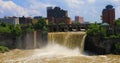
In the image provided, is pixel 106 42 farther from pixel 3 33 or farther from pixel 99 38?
pixel 3 33

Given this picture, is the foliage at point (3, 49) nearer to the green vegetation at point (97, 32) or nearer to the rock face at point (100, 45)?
the rock face at point (100, 45)

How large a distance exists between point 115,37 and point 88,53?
190 inches

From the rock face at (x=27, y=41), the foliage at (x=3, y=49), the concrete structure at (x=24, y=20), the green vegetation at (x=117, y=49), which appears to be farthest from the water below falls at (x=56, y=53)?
the concrete structure at (x=24, y=20)

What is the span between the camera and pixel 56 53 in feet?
166

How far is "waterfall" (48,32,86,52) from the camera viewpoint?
178 ft

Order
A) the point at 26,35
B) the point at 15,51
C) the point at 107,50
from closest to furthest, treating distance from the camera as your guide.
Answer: the point at 107,50 < the point at 15,51 < the point at 26,35

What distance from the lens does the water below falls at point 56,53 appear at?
4338cm

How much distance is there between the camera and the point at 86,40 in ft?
178

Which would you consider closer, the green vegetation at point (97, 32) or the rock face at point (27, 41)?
the green vegetation at point (97, 32)

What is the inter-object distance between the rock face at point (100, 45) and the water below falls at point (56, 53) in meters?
1.49

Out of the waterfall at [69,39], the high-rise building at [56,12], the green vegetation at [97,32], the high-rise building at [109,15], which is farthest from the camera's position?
the high-rise building at [56,12]

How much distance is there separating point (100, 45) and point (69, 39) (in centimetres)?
631

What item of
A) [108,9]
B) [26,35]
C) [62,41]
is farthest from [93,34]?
[108,9]

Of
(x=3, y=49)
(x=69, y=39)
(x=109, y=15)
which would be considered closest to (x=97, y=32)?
(x=69, y=39)
